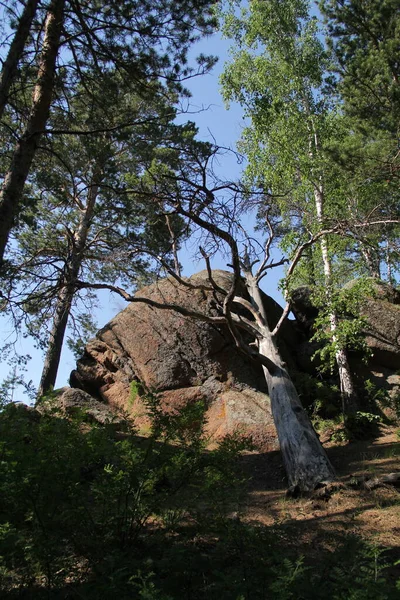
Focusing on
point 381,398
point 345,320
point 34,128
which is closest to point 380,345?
point 381,398

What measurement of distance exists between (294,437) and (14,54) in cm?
704

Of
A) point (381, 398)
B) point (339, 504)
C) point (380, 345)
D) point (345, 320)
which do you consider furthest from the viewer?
point (380, 345)

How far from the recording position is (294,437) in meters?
8.05

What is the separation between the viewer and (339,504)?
6453 millimetres

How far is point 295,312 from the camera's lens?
14625mm

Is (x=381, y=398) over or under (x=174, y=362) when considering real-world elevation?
under

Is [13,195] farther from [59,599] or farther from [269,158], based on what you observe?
[269,158]

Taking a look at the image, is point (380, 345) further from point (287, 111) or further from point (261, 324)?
point (287, 111)

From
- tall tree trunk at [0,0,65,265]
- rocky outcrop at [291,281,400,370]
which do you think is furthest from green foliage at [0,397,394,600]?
rocky outcrop at [291,281,400,370]

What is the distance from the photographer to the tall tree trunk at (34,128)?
5152 millimetres

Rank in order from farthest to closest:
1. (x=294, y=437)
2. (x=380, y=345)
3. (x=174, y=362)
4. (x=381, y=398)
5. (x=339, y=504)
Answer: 1. (x=380, y=345)
2. (x=174, y=362)
3. (x=381, y=398)
4. (x=294, y=437)
5. (x=339, y=504)

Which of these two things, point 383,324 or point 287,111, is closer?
point 383,324

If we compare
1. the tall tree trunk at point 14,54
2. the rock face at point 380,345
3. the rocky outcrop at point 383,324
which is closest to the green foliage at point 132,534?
the tall tree trunk at point 14,54

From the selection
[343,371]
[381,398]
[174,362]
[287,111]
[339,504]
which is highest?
[287,111]
